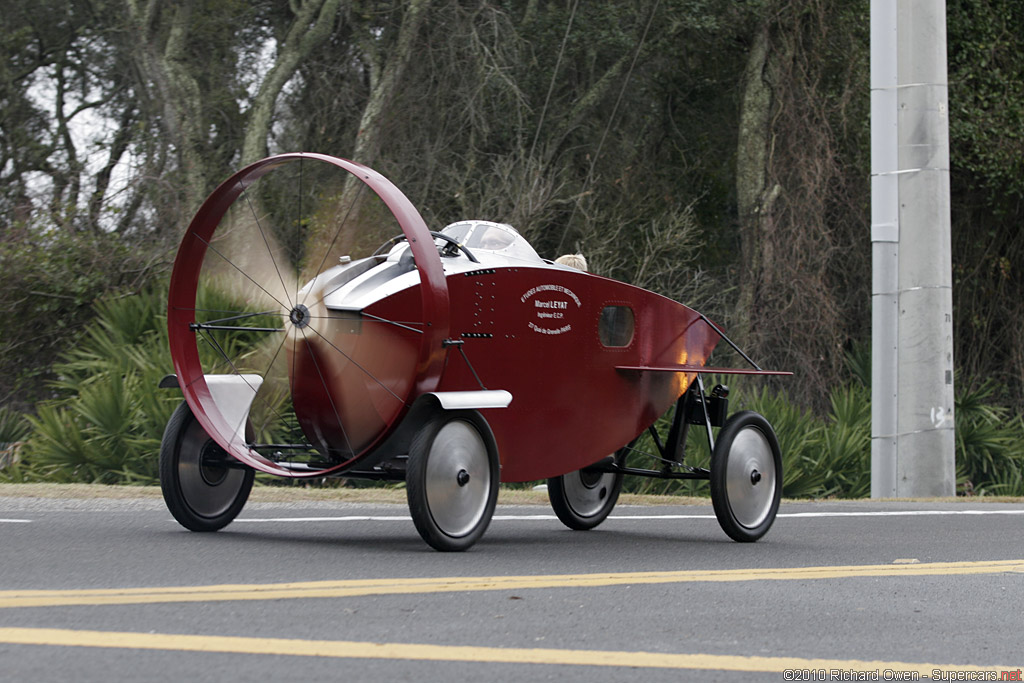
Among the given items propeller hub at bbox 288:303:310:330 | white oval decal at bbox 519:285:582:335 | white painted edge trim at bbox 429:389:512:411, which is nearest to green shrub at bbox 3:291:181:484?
propeller hub at bbox 288:303:310:330

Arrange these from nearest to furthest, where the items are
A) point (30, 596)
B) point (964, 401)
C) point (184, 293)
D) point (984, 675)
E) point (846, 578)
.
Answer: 1. point (984, 675)
2. point (30, 596)
3. point (846, 578)
4. point (184, 293)
5. point (964, 401)

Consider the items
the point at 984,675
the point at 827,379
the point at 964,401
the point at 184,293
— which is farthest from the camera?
the point at 827,379

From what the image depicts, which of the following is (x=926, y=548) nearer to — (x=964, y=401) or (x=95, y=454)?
(x=95, y=454)

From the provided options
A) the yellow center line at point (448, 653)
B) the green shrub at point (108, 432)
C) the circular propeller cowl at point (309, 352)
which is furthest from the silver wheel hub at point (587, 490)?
the green shrub at point (108, 432)

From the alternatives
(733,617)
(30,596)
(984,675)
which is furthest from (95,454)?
(984,675)

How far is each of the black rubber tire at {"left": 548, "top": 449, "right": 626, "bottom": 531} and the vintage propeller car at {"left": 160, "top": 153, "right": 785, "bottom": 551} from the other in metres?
0.01

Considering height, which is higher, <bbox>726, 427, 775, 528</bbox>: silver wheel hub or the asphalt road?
<bbox>726, 427, 775, 528</bbox>: silver wheel hub

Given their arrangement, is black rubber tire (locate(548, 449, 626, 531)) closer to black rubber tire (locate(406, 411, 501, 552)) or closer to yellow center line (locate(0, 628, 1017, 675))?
black rubber tire (locate(406, 411, 501, 552))

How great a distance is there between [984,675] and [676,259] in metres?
14.5

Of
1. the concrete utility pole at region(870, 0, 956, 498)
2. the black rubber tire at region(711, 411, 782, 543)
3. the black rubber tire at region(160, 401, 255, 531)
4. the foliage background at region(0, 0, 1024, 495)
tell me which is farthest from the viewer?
the foliage background at region(0, 0, 1024, 495)

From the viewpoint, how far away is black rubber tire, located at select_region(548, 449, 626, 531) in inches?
345

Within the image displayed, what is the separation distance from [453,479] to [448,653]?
7.87ft

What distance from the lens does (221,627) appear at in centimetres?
486

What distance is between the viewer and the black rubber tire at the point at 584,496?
8.77 metres
